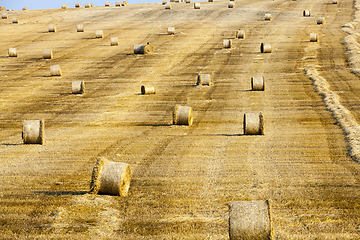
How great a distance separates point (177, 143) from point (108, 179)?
5.44 meters

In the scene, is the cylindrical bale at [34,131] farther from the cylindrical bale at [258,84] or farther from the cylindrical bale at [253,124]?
the cylindrical bale at [258,84]

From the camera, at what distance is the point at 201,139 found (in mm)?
17078

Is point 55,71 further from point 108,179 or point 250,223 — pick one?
point 250,223

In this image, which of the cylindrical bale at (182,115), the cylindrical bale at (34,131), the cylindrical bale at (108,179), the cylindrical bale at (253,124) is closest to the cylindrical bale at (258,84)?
the cylindrical bale at (182,115)

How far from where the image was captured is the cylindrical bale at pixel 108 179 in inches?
446

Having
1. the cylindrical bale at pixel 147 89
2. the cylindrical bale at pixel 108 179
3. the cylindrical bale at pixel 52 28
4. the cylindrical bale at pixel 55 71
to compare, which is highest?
the cylindrical bale at pixel 52 28

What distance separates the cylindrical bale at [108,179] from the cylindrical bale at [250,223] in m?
3.48

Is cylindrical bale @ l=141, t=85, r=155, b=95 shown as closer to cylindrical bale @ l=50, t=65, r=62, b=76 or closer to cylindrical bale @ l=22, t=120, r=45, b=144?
cylindrical bale @ l=50, t=65, r=62, b=76

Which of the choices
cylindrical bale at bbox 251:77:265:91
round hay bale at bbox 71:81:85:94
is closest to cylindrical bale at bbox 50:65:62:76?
round hay bale at bbox 71:81:85:94

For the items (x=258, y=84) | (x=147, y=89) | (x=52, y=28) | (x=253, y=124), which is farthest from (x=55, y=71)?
(x=52, y=28)

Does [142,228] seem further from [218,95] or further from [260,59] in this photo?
[260,59]

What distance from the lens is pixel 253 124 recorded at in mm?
17188

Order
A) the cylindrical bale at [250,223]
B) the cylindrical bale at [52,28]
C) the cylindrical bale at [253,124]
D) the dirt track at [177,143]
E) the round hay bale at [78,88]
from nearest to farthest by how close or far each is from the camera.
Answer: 1. the cylindrical bale at [250,223]
2. the dirt track at [177,143]
3. the cylindrical bale at [253,124]
4. the round hay bale at [78,88]
5. the cylindrical bale at [52,28]

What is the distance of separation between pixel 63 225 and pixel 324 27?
43662 millimetres
